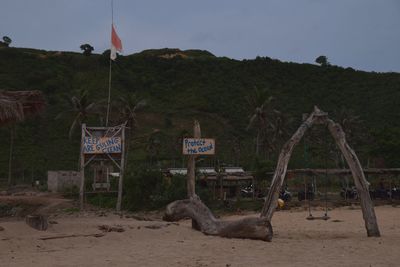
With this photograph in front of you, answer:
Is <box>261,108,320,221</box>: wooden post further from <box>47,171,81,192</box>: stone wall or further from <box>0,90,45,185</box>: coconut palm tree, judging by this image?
<box>47,171,81,192</box>: stone wall

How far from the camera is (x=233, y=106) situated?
215 feet

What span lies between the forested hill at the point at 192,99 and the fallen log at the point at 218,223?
2924 cm

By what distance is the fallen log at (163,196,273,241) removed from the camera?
462 inches

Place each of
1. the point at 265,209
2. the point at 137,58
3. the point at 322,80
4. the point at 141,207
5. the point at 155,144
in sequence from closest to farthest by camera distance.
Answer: the point at 265,209
the point at 141,207
the point at 155,144
the point at 322,80
the point at 137,58

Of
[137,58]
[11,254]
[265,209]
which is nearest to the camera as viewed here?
[11,254]

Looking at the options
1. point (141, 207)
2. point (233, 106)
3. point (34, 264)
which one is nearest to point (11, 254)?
point (34, 264)

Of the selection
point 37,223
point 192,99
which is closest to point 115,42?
point 37,223

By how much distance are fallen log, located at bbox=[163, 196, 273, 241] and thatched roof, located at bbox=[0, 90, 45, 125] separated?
4335 millimetres

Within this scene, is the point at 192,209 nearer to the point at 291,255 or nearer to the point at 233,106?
the point at 291,255

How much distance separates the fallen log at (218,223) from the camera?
11.7 meters

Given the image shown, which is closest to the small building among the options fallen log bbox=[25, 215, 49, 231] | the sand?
the sand

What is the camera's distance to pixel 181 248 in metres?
10.4

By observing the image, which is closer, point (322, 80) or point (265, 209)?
point (265, 209)

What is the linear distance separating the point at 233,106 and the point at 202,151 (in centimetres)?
4938
